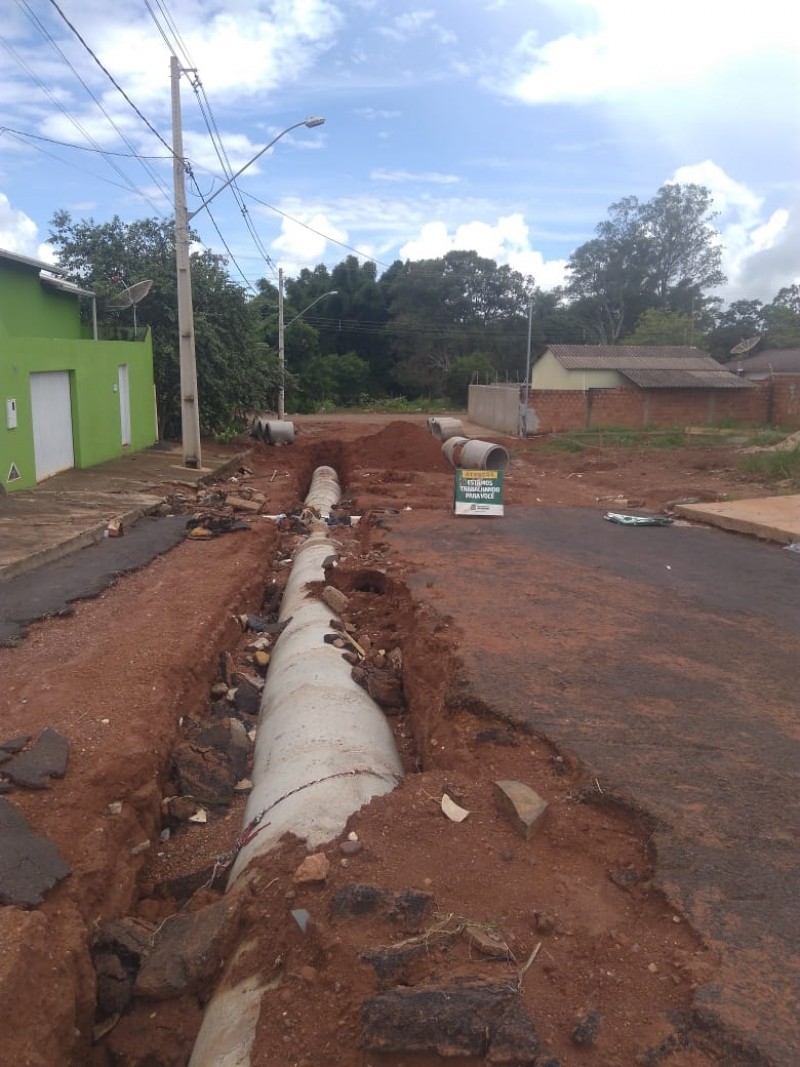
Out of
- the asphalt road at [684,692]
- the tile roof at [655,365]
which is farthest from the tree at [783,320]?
the asphalt road at [684,692]

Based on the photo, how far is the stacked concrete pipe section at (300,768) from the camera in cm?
327

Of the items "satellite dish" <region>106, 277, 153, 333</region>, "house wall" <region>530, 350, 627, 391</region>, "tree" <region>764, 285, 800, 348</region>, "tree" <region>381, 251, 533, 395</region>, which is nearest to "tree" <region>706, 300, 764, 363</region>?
"tree" <region>764, 285, 800, 348</region>

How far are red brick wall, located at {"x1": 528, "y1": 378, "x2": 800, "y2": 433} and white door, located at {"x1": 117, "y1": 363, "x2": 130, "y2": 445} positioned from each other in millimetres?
17643

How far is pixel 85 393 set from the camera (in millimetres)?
16938

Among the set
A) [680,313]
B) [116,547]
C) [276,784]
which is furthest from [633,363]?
[276,784]

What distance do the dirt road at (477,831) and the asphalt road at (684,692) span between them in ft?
0.06

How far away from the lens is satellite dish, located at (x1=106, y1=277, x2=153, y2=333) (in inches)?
776

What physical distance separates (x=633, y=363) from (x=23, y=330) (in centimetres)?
3103

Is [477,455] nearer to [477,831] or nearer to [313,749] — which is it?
[313,749]

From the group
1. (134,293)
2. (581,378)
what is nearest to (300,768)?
(134,293)

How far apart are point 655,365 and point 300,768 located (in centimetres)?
3896

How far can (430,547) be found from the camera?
10922 mm

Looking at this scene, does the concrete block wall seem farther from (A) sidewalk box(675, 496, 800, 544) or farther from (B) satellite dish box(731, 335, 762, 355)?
(B) satellite dish box(731, 335, 762, 355)

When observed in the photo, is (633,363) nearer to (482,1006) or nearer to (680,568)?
(680,568)
